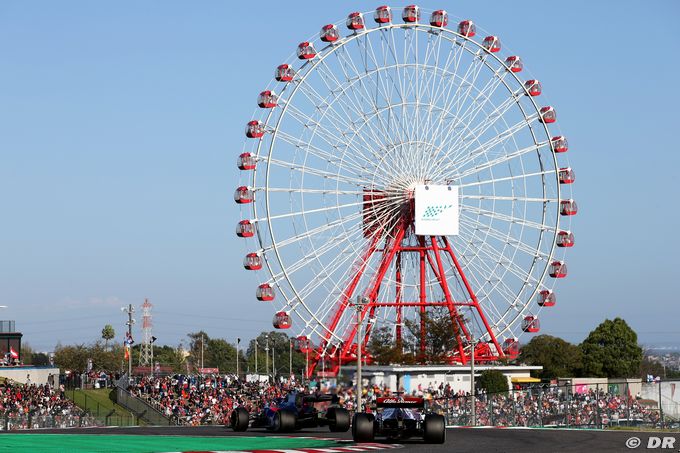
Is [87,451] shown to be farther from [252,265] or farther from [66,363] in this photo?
[66,363]

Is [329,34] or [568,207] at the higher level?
[329,34]

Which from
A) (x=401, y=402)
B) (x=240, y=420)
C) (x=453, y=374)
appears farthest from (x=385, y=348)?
(x=401, y=402)

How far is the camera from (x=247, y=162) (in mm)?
69938

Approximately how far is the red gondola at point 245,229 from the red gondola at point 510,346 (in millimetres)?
20840

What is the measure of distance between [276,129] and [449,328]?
22.9 meters

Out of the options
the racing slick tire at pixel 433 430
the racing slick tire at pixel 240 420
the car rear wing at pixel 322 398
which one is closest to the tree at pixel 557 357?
the racing slick tire at pixel 240 420

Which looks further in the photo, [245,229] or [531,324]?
[531,324]

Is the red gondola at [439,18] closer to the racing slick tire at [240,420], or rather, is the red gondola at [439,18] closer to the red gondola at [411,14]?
the red gondola at [411,14]

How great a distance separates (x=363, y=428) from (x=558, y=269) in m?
46.8

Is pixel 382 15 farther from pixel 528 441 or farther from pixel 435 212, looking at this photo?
pixel 528 441

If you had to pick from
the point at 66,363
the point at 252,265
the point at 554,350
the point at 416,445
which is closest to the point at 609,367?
the point at 554,350

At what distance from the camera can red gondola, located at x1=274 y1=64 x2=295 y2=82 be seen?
230 feet

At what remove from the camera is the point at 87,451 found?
29734 mm

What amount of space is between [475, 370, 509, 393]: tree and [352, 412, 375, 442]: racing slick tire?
45.0 meters
